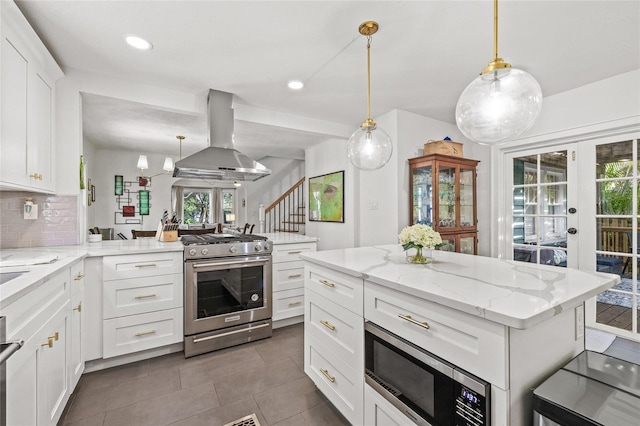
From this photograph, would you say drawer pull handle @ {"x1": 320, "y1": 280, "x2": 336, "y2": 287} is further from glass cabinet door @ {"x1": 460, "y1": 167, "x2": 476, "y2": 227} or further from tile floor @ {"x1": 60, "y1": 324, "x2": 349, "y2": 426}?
glass cabinet door @ {"x1": 460, "y1": 167, "x2": 476, "y2": 227}

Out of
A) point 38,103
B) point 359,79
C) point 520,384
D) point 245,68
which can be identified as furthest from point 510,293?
point 38,103

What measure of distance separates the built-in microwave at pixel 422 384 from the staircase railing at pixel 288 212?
429cm

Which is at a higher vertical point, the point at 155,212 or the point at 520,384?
the point at 155,212

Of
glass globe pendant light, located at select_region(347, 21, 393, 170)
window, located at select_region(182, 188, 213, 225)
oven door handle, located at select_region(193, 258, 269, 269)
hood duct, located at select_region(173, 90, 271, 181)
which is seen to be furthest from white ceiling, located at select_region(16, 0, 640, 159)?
window, located at select_region(182, 188, 213, 225)

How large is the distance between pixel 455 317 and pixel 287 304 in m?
2.33

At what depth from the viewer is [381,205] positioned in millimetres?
3576

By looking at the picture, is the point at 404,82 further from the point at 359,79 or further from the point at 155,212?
the point at 155,212

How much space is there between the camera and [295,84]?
2.70m

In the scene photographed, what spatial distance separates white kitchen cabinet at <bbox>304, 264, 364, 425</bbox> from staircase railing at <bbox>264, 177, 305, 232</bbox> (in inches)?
147

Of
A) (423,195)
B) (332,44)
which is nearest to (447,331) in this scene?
(332,44)

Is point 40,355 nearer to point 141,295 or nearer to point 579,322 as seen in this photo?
point 141,295

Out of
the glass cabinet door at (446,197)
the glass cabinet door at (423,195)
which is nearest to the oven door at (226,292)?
the glass cabinet door at (423,195)

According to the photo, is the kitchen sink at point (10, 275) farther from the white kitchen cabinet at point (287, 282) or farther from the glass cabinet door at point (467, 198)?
the glass cabinet door at point (467, 198)

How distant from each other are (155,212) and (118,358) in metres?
4.22
